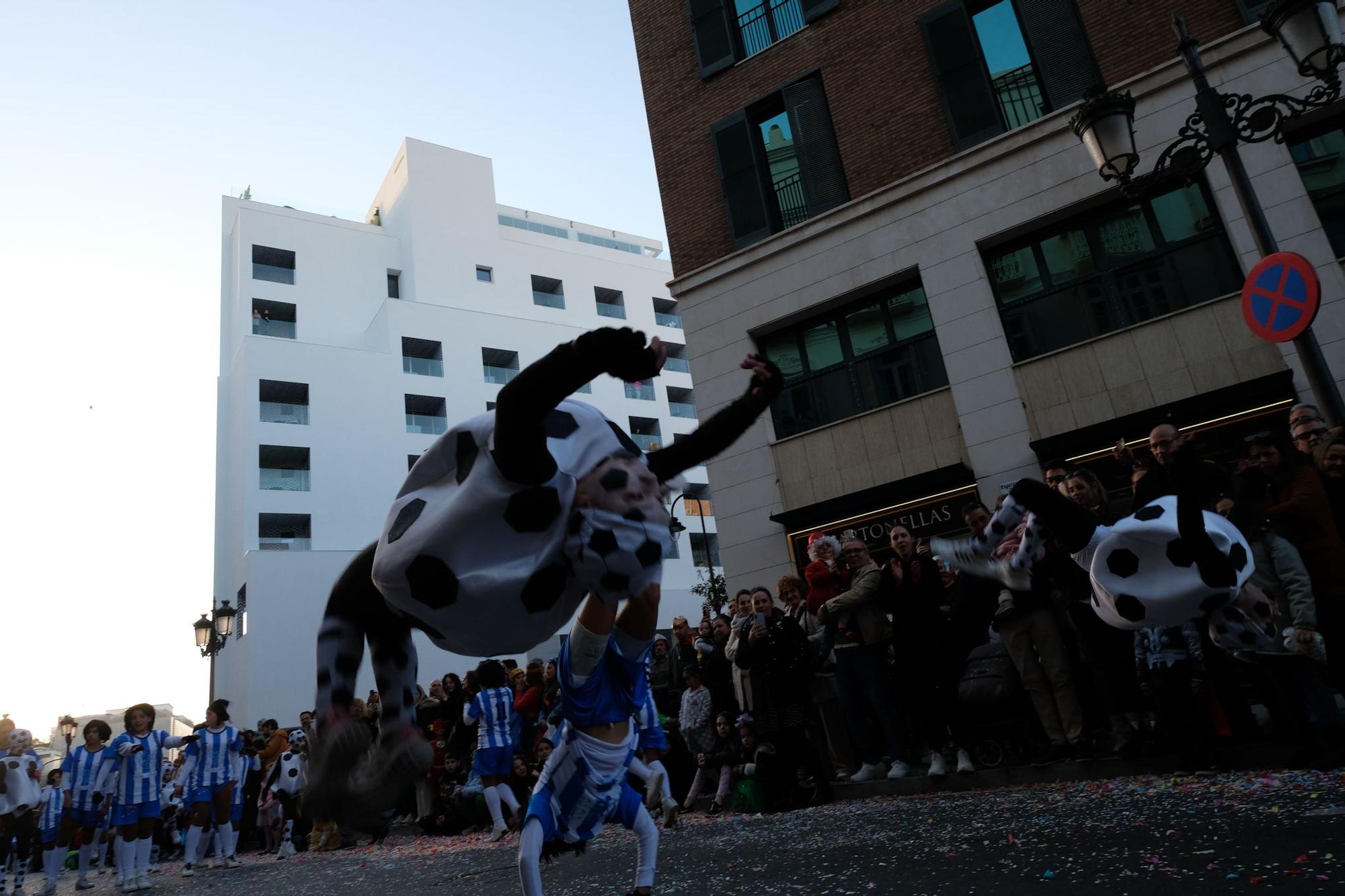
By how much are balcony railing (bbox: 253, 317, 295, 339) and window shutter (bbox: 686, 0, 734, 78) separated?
27.2 metres

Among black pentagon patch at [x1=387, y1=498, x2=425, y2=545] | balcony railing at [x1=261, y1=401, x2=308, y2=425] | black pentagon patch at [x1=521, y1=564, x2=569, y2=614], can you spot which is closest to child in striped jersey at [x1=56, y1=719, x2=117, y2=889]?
black pentagon patch at [x1=387, y1=498, x2=425, y2=545]

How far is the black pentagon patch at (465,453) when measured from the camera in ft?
8.21

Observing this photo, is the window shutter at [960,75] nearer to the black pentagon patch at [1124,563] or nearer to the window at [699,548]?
the black pentagon patch at [1124,563]

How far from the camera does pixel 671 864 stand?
6.38 metres

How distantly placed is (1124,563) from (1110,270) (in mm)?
11782

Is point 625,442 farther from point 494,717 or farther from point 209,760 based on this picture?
point 209,760

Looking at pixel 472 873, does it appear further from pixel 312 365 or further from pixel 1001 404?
pixel 312 365

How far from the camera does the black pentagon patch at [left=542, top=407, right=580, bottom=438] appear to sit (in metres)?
2.66

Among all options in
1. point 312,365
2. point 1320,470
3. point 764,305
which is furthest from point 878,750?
point 312,365

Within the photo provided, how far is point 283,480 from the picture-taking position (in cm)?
3375

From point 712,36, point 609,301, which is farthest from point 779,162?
point 609,301

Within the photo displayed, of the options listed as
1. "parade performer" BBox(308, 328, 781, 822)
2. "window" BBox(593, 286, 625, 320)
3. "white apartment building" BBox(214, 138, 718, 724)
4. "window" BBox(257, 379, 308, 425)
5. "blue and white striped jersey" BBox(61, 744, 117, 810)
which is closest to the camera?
"parade performer" BBox(308, 328, 781, 822)

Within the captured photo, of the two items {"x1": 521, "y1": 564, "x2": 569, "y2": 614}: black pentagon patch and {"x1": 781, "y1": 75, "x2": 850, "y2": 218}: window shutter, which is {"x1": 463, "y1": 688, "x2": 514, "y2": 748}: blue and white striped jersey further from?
{"x1": 781, "y1": 75, "x2": 850, "y2": 218}: window shutter

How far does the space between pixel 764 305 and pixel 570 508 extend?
14188mm
